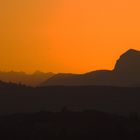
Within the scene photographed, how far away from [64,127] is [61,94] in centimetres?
6164

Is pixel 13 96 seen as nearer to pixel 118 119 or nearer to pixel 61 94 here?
pixel 61 94

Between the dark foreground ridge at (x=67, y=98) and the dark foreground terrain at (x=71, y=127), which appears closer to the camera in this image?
the dark foreground terrain at (x=71, y=127)

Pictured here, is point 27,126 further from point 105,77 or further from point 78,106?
point 105,77

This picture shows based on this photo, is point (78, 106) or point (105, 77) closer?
point (78, 106)

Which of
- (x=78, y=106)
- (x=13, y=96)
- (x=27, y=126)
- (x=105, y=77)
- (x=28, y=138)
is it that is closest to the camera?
(x=28, y=138)

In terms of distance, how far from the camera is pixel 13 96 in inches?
4427

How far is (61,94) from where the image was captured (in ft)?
369

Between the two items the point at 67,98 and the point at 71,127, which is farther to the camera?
the point at 67,98

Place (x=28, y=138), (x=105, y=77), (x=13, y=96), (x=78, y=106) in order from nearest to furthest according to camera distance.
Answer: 1. (x=28, y=138)
2. (x=78, y=106)
3. (x=13, y=96)
4. (x=105, y=77)

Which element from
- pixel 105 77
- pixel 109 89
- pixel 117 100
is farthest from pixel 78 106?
pixel 105 77

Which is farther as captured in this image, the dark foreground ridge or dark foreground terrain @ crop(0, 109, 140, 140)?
the dark foreground ridge

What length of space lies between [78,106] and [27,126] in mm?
47373

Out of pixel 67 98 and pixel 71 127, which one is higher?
pixel 67 98

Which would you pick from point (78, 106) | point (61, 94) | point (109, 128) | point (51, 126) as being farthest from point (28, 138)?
point (61, 94)
